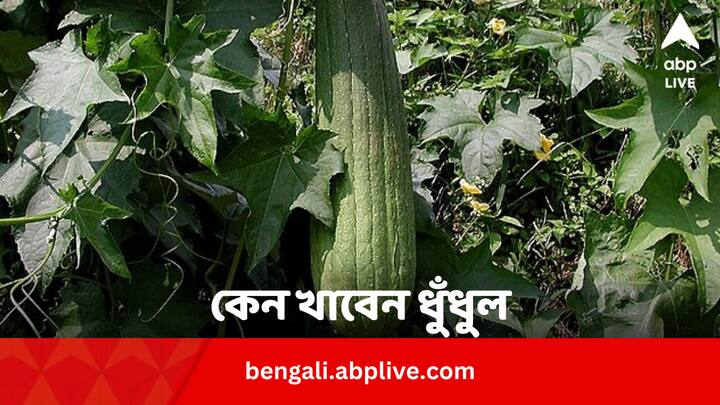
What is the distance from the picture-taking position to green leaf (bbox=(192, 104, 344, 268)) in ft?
5.18

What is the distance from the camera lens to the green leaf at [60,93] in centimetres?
142

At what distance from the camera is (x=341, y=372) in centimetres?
164

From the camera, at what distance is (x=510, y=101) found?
232 centimetres

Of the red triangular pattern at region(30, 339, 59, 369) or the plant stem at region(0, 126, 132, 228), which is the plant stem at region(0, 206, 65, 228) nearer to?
the plant stem at region(0, 126, 132, 228)

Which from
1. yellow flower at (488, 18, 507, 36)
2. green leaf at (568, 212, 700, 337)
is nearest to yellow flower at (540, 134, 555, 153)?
yellow flower at (488, 18, 507, 36)

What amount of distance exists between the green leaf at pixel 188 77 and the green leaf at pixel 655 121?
0.61m

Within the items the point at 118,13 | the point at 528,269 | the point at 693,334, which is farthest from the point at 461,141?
the point at 118,13

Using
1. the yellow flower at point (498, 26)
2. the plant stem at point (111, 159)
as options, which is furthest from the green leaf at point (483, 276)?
the yellow flower at point (498, 26)

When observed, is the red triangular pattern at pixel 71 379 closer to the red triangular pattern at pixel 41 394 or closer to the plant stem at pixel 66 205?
the red triangular pattern at pixel 41 394

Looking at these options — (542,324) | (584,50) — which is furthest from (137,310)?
(584,50)

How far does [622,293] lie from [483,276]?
0.25 meters

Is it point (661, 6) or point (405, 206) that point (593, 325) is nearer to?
point (405, 206)

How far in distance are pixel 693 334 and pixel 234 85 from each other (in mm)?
994

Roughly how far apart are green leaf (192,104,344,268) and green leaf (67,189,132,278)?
0.22 metres
